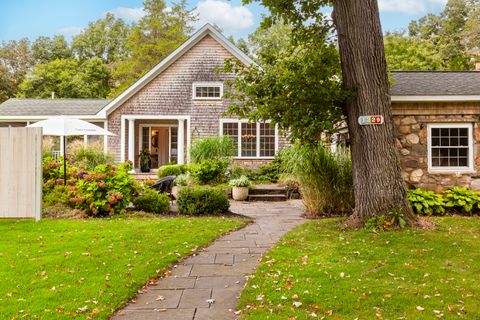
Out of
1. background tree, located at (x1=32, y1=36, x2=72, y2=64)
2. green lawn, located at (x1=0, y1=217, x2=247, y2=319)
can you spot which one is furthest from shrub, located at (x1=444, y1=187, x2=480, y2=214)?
background tree, located at (x1=32, y1=36, x2=72, y2=64)

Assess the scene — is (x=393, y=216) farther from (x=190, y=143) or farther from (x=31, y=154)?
(x=190, y=143)

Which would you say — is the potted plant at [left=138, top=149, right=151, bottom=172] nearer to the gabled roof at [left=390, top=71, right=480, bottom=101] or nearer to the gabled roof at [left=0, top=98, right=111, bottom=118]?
the gabled roof at [left=0, top=98, right=111, bottom=118]

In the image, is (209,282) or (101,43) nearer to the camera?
(209,282)

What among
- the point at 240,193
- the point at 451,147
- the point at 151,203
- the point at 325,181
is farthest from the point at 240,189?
the point at 451,147

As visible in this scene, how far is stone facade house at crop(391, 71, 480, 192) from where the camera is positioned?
10.1 meters

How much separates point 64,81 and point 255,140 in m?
24.7

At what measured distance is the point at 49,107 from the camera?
69.1ft

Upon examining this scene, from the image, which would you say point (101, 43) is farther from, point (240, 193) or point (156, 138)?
point (240, 193)

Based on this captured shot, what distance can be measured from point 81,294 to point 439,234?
5659 mm

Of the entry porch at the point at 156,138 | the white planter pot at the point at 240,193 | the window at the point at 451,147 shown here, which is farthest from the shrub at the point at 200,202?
the entry porch at the point at 156,138

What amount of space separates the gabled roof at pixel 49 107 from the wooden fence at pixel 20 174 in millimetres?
11243

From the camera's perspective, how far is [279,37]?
3975cm

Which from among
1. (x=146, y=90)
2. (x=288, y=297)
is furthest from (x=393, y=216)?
(x=146, y=90)

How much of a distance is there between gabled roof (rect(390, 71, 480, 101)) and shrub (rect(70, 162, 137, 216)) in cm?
656
